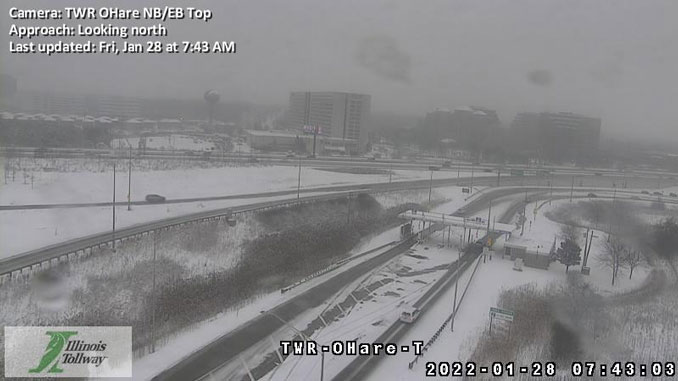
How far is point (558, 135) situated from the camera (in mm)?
51781

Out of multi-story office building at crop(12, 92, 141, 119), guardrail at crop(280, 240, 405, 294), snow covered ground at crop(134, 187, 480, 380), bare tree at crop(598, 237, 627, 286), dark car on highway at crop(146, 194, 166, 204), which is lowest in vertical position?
snow covered ground at crop(134, 187, 480, 380)

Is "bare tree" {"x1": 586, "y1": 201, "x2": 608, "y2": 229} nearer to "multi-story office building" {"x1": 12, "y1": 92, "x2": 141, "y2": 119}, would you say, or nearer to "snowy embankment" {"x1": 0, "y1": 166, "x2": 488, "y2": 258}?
"snowy embankment" {"x1": 0, "y1": 166, "x2": 488, "y2": 258}

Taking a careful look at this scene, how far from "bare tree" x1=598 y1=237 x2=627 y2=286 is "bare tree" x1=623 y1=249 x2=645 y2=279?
15 centimetres

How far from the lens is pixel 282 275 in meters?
16.7

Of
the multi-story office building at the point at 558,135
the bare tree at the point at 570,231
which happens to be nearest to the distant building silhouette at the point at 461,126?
the multi-story office building at the point at 558,135

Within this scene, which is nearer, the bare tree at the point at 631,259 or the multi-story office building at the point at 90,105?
the bare tree at the point at 631,259

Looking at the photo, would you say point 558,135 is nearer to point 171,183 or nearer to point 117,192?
point 171,183

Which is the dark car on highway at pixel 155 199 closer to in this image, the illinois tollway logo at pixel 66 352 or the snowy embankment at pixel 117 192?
the snowy embankment at pixel 117 192

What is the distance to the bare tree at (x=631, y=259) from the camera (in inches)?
784

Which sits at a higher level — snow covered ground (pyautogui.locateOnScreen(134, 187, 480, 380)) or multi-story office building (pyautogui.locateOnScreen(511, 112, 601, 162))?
multi-story office building (pyautogui.locateOnScreen(511, 112, 601, 162))

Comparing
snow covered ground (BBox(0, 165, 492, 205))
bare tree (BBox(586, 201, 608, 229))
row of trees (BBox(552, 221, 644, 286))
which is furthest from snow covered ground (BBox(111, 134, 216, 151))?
row of trees (BBox(552, 221, 644, 286))

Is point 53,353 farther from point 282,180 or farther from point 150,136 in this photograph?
point 150,136

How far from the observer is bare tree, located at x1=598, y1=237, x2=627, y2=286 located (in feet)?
64.6

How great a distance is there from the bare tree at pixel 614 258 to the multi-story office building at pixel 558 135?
29.9m
